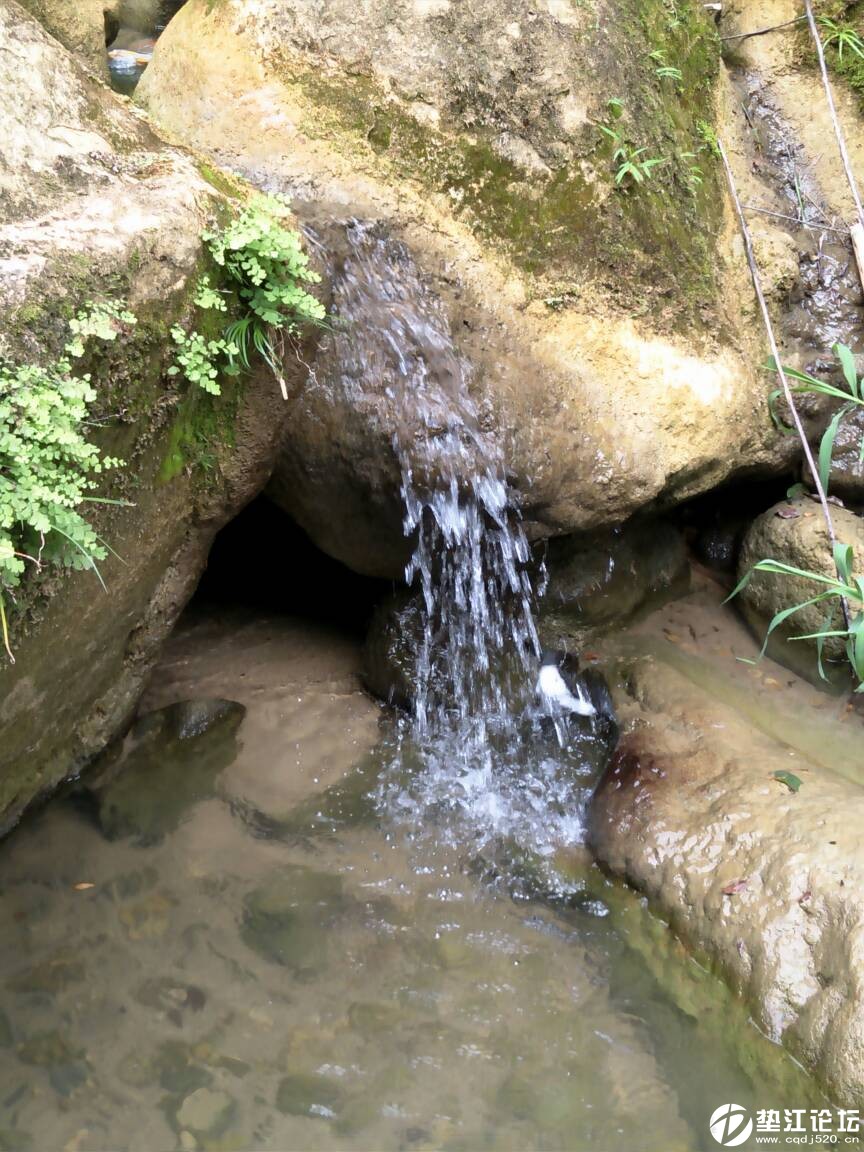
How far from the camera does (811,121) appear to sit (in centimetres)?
498

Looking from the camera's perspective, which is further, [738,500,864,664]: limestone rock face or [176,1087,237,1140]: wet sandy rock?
[738,500,864,664]: limestone rock face

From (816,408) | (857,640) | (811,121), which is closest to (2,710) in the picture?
(857,640)

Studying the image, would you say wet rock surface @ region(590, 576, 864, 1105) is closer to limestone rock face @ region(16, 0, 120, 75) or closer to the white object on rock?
the white object on rock

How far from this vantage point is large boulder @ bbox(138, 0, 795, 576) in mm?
3719

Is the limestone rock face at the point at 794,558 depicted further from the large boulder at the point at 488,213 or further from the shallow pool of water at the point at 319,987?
the shallow pool of water at the point at 319,987

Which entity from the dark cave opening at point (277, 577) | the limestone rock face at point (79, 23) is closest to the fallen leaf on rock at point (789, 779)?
the dark cave opening at point (277, 577)

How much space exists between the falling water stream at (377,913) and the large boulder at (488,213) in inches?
6.0

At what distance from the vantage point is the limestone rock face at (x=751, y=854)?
2.90 metres

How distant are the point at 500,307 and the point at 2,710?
7.69 feet

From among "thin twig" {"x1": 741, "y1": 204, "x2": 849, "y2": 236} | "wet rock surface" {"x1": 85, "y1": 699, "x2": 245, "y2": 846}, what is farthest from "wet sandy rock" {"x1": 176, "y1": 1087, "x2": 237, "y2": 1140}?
"thin twig" {"x1": 741, "y1": 204, "x2": 849, "y2": 236}

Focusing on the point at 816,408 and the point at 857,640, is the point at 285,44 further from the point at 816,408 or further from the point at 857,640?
the point at 857,640

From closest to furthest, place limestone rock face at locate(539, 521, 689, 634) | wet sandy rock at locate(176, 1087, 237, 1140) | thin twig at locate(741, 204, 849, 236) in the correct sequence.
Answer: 1. wet sandy rock at locate(176, 1087, 237, 1140)
2. limestone rock face at locate(539, 521, 689, 634)
3. thin twig at locate(741, 204, 849, 236)

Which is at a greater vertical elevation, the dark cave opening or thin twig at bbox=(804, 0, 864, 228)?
thin twig at bbox=(804, 0, 864, 228)

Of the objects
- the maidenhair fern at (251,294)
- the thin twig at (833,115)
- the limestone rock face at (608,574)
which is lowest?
the limestone rock face at (608,574)
